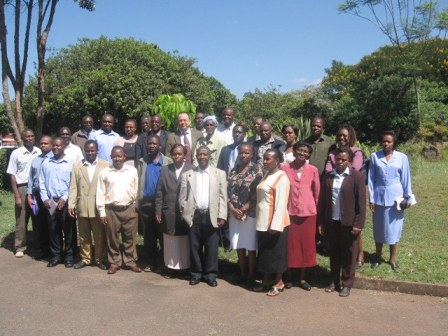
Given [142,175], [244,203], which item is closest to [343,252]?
[244,203]

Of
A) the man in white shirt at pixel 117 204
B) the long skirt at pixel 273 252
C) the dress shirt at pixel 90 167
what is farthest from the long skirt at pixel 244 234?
the dress shirt at pixel 90 167

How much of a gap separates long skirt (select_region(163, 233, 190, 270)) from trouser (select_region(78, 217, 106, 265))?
1040 mm

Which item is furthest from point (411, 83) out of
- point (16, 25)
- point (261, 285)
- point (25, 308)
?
point (25, 308)

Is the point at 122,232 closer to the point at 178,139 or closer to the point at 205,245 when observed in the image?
the point at 205,245

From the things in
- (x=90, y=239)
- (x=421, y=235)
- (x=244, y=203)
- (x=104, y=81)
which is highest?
(x=104, y=81)

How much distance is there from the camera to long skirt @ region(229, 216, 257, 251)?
580 centimetres

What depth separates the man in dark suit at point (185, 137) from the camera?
743 centimetres

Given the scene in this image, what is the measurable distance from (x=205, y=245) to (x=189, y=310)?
1090 mm

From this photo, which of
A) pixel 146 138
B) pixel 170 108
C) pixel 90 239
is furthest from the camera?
pixel 170 108

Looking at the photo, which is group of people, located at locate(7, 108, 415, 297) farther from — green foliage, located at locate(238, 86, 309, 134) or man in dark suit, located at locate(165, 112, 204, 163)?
green foliage, located at locate(238, 86, 309, 134)

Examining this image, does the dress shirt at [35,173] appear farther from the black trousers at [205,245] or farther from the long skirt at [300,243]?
the long skirt at [300,243]

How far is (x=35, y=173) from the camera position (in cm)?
695

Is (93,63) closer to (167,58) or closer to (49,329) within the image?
(167,58)

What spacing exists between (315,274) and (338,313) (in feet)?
3.97
